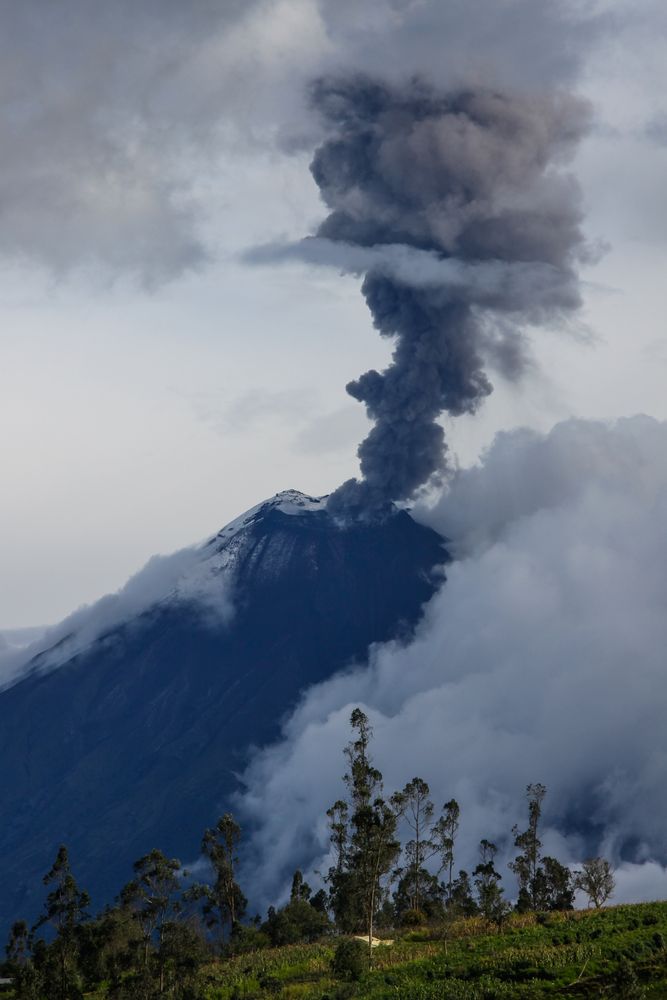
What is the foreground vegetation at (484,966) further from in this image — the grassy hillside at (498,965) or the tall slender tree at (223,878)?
the tall slender tree at (223,878)

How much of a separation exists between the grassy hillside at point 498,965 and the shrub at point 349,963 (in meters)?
0.44

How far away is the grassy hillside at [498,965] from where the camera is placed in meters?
42.7

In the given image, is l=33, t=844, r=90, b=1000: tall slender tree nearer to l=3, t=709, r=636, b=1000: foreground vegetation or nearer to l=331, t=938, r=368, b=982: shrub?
l=3, t=709, r=636, b=1000: foreground vegetation

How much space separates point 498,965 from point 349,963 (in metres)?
8.72

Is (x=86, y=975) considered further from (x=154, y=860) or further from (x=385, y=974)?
(x=385, y=974)

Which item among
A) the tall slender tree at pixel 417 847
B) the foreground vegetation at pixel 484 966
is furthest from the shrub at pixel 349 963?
the tall slender tree at pixel 417 847

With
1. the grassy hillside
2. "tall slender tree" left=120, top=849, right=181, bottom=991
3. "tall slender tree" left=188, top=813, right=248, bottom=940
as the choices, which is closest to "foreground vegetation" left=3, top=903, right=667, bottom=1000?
the grassy hillside

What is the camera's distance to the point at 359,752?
77.6 m

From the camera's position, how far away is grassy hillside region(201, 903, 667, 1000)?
140ft

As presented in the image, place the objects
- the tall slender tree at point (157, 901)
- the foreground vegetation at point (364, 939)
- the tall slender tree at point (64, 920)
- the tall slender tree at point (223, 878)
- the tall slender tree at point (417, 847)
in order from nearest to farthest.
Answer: the foreground vegetation at point (364, 939)
the tall slender tree at point (157, 901)
the tall slender tree at point (64, 920)
the tall slender tree at point (417, 847)
the tall slender tree at point (223, 878)

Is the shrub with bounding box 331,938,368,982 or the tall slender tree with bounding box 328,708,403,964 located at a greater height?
the tall slender tree with bounding box 328,708,403,964

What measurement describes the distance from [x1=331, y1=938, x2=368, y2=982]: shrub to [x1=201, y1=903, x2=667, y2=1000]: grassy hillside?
0.44 metres

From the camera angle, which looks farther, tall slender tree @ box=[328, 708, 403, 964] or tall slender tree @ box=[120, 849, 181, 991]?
tall slender tree @ box=[328, 708, 403, 964]

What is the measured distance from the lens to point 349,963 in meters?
52.9
